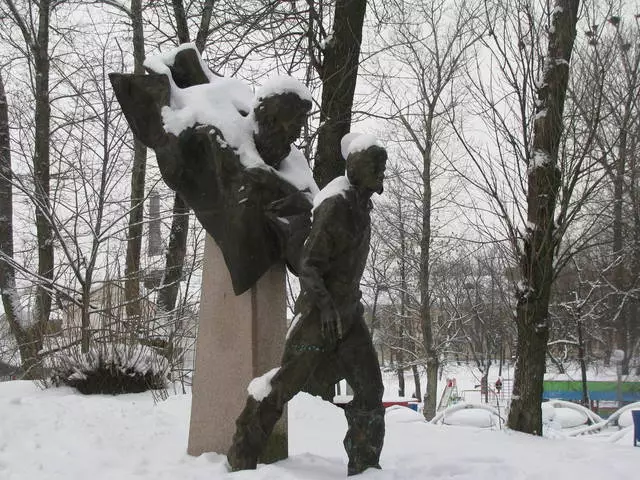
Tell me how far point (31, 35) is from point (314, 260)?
42.5 feet

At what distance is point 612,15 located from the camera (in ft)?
26.1

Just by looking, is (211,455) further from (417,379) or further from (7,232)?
(417,379)

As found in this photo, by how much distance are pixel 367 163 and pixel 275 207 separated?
86 centimetres

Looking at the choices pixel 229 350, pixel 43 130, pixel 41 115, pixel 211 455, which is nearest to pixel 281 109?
pixel 229 350

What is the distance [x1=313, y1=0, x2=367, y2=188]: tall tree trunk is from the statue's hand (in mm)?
5469

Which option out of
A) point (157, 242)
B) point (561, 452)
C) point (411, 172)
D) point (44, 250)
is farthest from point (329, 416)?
point (411, 172)

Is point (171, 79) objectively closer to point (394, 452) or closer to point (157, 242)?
point (394, 452)

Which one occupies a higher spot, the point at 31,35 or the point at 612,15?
the point at 31,35

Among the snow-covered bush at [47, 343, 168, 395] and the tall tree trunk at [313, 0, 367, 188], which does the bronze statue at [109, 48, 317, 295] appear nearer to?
the snow-covered bush at [47, 343, 168, 395]

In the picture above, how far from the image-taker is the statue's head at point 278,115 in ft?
13.3

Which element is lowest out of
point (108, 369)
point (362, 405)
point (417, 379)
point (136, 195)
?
point (417, 379)

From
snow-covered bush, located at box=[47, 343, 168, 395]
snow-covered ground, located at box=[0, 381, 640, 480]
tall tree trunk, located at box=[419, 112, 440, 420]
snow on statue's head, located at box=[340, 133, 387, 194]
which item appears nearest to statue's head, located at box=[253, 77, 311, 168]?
snow on statue's head, located at box=[340, 133, 387, 194]

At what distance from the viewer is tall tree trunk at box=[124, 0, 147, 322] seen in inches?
362

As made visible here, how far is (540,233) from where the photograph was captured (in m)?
7.64
